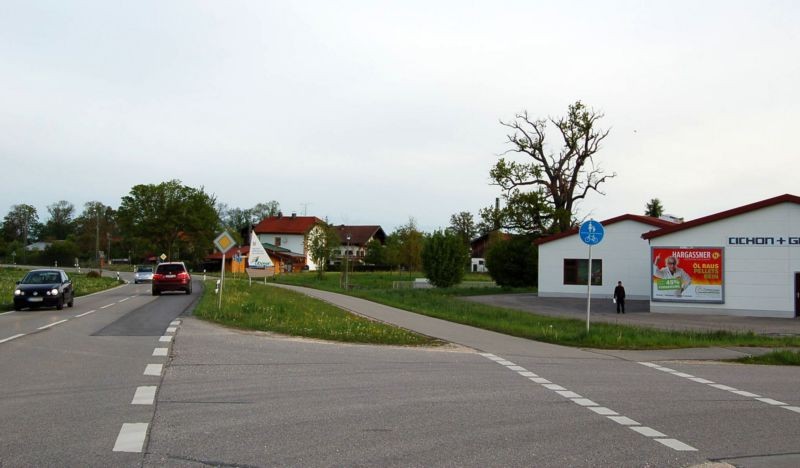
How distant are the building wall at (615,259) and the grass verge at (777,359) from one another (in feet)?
88.1

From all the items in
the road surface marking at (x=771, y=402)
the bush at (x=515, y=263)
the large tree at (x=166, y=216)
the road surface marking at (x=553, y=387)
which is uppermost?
the large tree at (x=166, y=216)

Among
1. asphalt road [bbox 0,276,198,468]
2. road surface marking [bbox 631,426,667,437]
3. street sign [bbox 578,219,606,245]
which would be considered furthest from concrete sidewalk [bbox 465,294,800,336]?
asphalt road [bbox 0,276,198,468]

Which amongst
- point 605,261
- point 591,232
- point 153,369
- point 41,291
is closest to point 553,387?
point 153,369

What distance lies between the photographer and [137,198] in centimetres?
9719

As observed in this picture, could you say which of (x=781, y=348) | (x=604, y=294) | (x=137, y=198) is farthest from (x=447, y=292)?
(x=137, y=198)

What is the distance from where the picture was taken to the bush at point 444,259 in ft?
181

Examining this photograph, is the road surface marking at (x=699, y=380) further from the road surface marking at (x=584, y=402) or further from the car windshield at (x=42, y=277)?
the car windshield at (x=42, y=277)

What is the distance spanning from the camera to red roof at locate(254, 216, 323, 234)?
4926 inches

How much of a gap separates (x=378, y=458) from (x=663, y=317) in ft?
83.1

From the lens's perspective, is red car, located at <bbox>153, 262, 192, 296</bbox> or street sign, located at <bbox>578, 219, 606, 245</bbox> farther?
red car, located at <bbox>153, 262, 192, 296</bbox>

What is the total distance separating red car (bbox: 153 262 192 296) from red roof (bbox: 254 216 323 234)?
83722 millimetres

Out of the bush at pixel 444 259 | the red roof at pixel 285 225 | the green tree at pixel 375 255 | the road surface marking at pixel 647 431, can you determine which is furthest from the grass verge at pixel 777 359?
the red roof at pixel 285 225

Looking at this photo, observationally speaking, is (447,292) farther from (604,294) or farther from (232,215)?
(232,215)

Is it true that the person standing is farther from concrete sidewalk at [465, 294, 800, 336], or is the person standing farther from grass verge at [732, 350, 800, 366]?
grass verge at [732, 350, 800, 366]
